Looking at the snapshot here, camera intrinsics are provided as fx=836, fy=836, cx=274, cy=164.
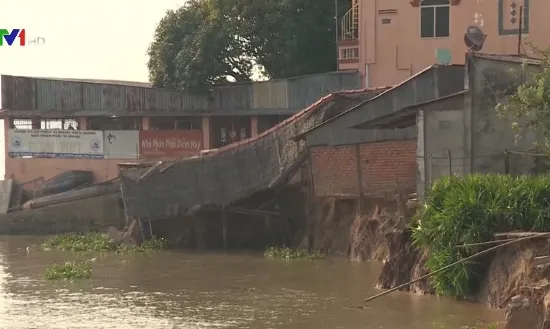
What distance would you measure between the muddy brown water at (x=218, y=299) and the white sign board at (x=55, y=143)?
1136 cm

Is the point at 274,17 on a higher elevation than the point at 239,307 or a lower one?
higher

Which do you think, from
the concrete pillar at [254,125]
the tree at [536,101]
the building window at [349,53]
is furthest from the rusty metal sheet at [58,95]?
the tree at [536,101]

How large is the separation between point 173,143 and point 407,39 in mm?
9894

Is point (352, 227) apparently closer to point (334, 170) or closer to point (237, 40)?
point (334, 170)

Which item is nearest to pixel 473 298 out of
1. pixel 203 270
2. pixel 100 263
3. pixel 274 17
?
pixel 203 270

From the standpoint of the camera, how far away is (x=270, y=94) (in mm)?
31547

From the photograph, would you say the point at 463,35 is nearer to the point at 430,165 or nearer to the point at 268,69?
the point at 268,69

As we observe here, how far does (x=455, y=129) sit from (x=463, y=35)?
479 inches

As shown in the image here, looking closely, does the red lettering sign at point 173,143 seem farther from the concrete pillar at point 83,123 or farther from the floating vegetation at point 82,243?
the floating vegetation at point 82,243

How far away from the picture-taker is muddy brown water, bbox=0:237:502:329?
13383mm

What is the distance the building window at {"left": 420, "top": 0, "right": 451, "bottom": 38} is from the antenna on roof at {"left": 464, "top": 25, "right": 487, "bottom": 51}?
189 cm

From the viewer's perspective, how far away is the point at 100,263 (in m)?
21.6

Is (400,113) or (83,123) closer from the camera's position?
(400,113)

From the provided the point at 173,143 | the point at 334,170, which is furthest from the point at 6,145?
the point at 334,170
